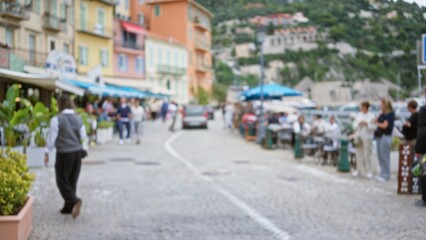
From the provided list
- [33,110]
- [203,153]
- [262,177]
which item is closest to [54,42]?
[203,153]

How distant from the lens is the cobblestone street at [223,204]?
24.1 ft

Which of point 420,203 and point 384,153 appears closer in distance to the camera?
point 420,203

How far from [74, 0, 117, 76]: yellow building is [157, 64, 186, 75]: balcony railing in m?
16.9

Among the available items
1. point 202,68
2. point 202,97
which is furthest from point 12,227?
point 202,68

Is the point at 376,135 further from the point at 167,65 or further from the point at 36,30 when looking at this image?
the point at 167,65

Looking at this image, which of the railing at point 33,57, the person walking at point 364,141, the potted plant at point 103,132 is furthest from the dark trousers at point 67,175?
the railing at point 33,57

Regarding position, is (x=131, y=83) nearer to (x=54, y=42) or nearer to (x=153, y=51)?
(x=153, y=51)

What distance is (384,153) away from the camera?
40.1ft

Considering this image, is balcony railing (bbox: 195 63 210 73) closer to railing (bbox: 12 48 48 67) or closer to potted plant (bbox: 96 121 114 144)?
railing (bbox: 12 48 48 67)

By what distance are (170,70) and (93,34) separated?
24281mm

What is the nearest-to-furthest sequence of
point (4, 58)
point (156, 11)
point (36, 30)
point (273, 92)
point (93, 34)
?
point (4, 58), point (273, 92), point (36, 30), point (93, 34), point (156, 11)

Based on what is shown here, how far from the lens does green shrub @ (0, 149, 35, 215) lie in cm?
641

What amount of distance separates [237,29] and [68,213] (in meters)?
27.5

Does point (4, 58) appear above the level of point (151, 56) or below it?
below
